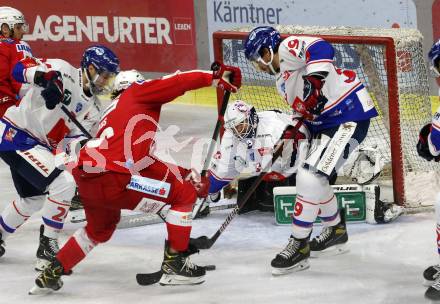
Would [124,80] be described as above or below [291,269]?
above

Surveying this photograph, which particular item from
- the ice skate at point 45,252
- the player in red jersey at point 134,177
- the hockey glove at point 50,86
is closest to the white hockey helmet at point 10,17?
the hockey glove at point 50,86

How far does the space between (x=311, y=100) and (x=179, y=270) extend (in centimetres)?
99

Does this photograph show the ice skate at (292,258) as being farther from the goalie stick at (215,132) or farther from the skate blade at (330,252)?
the goalie stick at (215,132)

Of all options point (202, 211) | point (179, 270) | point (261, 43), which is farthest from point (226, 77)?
point (202, 211)

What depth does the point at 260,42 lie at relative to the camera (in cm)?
534

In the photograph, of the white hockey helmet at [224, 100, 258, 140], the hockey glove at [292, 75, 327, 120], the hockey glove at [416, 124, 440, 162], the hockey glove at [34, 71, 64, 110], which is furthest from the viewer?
the white hockey helmet at [224, 100, 258, 140]

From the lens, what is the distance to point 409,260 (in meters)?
5.41

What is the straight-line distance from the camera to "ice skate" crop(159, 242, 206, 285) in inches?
199

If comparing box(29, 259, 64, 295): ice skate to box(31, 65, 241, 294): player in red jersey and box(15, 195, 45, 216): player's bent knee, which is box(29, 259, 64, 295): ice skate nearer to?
box(31, 65, 241, 294): player in red jersey

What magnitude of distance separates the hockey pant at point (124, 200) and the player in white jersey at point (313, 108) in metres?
0.58

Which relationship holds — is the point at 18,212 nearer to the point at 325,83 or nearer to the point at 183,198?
the point at 183,198

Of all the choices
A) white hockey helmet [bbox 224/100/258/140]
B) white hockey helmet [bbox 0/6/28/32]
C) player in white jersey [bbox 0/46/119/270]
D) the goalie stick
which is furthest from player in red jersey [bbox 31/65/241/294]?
white hockey helmet [bbox 0/6/28/32]

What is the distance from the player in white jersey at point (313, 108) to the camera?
208 inches

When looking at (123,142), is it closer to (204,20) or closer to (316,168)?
(316,168)
